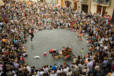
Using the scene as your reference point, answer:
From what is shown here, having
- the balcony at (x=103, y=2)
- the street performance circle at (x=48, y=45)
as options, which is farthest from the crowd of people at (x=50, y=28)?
the balcony at (x=103, y=2)

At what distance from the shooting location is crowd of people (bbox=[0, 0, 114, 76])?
9453 mm

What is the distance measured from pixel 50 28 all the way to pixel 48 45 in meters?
7.40

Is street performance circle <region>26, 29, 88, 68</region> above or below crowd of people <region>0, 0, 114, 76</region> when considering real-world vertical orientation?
below

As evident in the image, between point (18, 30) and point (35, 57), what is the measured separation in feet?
20.0

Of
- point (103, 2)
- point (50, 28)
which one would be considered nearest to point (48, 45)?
point (50, 28)

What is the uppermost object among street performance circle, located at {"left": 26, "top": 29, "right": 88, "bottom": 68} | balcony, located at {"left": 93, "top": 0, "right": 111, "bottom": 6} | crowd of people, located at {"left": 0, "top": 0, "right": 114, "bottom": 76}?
balcony, located at {"left": 93, "top": 0, "right": 111, "bottom": 6}

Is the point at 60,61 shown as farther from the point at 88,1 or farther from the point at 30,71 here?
the point at 88,1

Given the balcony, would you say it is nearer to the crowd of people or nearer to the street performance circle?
the crowd of people

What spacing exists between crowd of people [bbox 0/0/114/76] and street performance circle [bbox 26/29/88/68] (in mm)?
773

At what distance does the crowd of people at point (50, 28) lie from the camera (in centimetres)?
945

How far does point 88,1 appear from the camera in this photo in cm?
3033

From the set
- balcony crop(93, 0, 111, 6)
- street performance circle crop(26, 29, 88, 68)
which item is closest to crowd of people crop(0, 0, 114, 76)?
street performance circle crop(26, 29, 88, 68)

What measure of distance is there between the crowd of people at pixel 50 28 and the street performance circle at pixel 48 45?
0.77 metres

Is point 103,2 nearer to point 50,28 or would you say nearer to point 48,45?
point 50,28
